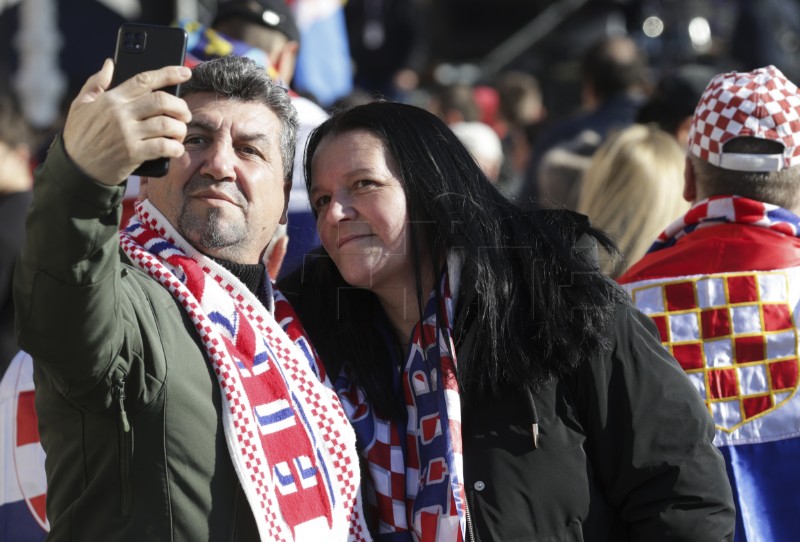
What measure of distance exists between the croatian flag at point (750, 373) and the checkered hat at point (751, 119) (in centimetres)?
33

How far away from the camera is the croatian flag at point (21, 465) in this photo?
122 inches

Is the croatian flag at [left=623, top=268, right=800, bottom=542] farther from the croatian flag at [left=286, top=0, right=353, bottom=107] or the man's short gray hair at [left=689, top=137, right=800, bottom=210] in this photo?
the croatian flag at [left=286, top=0, right=353, bottom=107]

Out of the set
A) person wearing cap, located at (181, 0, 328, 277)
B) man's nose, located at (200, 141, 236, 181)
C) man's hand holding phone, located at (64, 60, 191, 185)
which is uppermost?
person wearing cap, located at (181, 0, 328, 277)

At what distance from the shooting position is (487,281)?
2.60 metres

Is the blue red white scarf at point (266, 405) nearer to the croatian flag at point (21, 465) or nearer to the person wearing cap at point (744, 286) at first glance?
the croatian flag at point (21, 465)

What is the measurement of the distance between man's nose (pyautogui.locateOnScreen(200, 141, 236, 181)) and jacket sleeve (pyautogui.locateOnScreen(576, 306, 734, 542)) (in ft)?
3.04

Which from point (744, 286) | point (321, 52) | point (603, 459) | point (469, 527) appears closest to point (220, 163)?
point (469, 527)

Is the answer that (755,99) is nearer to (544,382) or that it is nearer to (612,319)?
(612,319)

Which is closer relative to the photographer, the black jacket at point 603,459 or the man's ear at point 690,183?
the black jacket at point 603,459

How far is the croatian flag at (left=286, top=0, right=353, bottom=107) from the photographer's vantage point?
22.6 feet

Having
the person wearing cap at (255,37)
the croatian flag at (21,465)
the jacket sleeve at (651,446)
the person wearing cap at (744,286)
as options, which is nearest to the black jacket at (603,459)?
the jacket sleeve at (651,446)

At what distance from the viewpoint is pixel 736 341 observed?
3.00m

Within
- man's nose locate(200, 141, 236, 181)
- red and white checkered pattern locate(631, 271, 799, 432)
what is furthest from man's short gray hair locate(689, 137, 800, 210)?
man's nose locate(200, 141, 236, 181)

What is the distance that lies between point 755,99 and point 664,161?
100 cm
